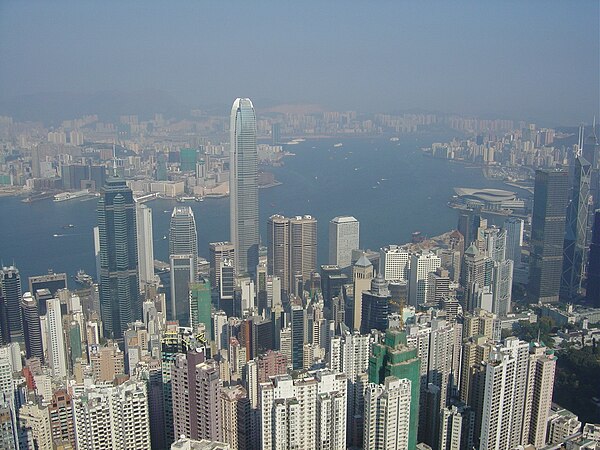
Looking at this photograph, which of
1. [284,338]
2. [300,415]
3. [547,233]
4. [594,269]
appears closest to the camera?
[300,415]

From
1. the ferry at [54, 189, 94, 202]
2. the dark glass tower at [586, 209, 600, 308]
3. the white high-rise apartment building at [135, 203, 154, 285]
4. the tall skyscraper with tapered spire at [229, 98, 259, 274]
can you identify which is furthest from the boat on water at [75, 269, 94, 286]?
the dark glass tower at [586, 209, 600, 308]

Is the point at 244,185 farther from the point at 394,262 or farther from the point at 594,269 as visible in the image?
the point at 594,269

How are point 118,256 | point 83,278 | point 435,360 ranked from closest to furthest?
point 435,360
point 83,278
point 118,256

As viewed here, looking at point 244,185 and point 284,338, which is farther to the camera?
point 244,185

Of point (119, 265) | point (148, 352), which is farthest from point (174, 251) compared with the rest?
point (148, 352)

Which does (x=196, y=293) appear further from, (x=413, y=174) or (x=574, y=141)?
(x=574, y=141)

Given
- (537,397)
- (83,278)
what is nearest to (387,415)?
(537,397)

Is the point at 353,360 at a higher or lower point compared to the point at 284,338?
higher
